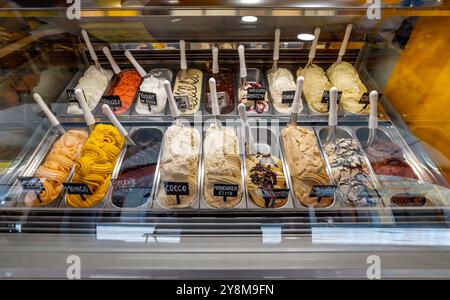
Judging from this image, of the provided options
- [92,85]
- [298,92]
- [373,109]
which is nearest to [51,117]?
[92,85]

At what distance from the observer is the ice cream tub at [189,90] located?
2.29 meters

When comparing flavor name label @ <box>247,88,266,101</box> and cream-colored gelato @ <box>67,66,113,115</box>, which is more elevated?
cream-colored gelato @ <box>67,66,113,115</box>

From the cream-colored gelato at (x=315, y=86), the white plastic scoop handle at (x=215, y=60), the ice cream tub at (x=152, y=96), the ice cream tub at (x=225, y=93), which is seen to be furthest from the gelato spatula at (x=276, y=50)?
the ice cream tub at (x=152, y=96)

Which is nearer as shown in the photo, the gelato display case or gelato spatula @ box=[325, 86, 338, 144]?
the gelato display case

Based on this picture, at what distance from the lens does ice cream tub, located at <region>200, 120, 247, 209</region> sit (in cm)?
172

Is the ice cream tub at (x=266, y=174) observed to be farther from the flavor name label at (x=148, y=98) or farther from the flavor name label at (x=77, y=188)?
the flavor name label at (x=77, y=188)

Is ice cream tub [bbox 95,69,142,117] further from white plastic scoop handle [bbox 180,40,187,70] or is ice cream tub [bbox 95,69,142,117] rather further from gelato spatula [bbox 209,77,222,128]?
gelato spatula [bbox 209,77,222,128]

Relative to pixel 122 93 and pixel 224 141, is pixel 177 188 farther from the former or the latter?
pixel 122 93

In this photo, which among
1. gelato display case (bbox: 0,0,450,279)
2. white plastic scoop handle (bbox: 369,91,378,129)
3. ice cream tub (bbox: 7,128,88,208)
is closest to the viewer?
gelato display case (bbox: 0,0,450,279)

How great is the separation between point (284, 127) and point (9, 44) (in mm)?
1820

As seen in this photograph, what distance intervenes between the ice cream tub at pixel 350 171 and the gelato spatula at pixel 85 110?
143 cm

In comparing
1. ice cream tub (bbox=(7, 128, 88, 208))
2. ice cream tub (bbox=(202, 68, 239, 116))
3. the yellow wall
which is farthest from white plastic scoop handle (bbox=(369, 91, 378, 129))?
ice cream tub (bbox=(7, 128, 88, 208))
